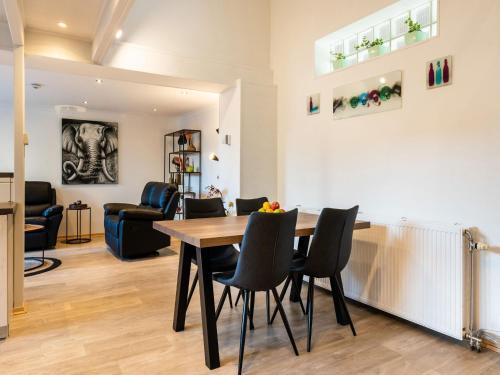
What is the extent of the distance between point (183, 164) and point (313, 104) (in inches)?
135

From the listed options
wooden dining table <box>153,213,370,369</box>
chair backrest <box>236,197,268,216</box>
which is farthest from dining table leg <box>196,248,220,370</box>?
chair backrest <box>236,197,268,216</box>

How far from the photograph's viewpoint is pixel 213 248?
3.06m

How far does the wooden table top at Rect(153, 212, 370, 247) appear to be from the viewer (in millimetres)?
2027

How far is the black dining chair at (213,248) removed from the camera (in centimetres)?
273

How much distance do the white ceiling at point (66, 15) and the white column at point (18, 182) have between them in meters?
0.30

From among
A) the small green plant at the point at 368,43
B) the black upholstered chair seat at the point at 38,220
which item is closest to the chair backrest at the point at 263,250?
the small green plant at the point at 368,43

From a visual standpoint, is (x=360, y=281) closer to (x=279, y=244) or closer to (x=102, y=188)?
(x=279, y=244)

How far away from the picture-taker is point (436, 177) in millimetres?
2623

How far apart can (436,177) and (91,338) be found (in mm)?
2774

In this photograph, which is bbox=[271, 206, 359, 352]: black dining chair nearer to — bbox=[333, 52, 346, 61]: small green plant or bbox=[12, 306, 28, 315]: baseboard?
bbox=[333, 52, 346, 61]: small green plant

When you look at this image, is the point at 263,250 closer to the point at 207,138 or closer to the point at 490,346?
the point at 490,346

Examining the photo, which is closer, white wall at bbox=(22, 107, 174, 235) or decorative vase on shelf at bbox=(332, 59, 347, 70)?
decorative vase on shelf at bbox=(332, 59, 347, 70)

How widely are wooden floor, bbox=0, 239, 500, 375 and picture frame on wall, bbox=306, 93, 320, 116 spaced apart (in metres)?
1.90

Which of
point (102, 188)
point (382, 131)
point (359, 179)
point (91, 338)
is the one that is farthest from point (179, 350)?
point (102, 188)
